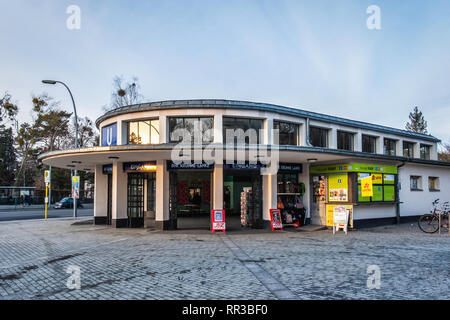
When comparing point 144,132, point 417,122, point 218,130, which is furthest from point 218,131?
point 417,122

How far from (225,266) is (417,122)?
6509 cm

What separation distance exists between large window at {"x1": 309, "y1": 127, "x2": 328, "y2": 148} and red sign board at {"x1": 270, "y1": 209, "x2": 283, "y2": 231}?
14.5 ft

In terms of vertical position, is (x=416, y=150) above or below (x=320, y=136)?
below

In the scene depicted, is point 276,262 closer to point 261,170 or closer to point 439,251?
point 439,251

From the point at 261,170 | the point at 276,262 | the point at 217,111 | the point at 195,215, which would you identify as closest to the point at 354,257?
the point at 276,262

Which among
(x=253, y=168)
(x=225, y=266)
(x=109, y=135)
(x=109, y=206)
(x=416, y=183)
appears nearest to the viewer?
(x=225, y=266)

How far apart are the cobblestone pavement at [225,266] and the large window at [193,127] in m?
4.33

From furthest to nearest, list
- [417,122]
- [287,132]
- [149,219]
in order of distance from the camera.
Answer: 1. [417,122]
2. [287,132]
3. [149,219]

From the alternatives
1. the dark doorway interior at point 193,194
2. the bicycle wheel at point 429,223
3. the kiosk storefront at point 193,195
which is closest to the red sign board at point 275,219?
the bicycle wheel at point 429,223

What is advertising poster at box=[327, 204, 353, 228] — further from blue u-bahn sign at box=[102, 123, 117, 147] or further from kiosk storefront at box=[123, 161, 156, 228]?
blue u-bahn sign at box=[102, 123, 117, 147]

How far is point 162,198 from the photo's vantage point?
46.7ft

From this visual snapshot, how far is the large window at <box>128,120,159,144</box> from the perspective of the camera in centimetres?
1491

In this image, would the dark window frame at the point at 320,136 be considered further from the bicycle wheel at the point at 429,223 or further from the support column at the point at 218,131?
the bicycle wheel at the point at 429,223

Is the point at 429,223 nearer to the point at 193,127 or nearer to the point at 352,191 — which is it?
the point at 352,191
